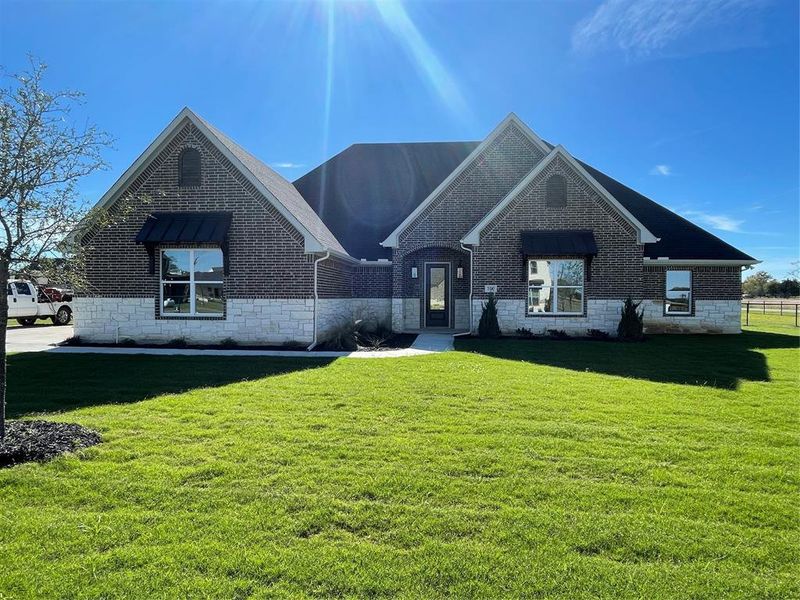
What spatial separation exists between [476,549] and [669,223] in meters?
19.4

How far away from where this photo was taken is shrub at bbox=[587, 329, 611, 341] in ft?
50.6

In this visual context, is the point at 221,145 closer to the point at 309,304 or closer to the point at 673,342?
the point at 309,304

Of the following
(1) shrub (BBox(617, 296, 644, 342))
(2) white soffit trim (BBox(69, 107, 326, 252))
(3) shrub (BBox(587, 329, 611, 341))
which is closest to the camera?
(2) white soffit trim (BBox(69, 107, 326, 252))

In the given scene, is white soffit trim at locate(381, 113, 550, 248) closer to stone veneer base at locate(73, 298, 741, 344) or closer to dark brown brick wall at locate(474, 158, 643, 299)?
dark brown brick wall at locate(474, 158, 643, 299)

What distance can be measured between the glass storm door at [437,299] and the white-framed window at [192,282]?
7.67 m

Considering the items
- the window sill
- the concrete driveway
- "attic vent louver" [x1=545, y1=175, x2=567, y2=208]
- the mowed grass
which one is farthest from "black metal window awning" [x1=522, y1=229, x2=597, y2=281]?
the concrete driveway

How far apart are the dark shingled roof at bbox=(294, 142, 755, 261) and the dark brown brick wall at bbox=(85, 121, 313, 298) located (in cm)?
519

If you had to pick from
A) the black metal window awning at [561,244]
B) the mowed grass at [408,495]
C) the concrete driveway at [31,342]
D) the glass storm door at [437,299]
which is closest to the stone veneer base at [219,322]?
the concrete driveway at [31,342]

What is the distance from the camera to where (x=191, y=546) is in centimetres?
320

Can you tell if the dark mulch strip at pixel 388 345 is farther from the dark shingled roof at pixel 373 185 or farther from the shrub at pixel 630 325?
the shrub at pixel 630 325

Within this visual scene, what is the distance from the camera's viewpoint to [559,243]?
15.6 m

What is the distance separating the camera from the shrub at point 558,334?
1559 centimetres

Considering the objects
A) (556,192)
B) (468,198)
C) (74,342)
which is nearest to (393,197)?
(468,198)

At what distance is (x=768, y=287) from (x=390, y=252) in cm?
8948
